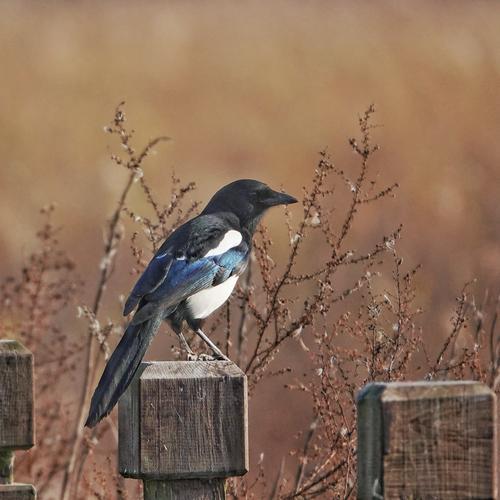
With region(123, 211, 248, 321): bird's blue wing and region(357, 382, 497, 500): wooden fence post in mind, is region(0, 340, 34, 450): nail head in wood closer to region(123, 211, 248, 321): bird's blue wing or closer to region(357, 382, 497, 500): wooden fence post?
region(357, 382, 497, 500): wooden fence post

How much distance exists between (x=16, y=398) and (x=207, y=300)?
160 centimetres

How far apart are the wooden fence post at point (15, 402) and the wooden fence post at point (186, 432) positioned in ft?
0.89

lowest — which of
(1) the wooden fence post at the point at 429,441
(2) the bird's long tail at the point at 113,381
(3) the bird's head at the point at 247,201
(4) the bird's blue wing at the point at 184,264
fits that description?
(1) the wooden fence post at the point at 429,441

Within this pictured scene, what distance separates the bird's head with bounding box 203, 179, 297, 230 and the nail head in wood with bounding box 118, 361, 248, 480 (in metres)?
2.22

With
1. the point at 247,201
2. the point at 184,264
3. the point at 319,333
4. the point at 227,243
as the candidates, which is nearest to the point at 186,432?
the point at 319,333

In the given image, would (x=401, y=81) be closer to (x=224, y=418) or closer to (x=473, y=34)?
(x=473, y=34)

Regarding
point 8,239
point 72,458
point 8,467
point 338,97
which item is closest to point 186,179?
point 8,239

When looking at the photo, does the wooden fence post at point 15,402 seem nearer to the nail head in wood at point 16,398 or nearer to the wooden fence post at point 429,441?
the nail head in wood at point 16,398

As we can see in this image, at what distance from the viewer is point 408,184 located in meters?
12.6

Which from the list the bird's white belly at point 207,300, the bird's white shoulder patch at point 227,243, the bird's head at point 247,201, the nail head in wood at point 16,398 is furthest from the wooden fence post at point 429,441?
the bird's head at point 247,201

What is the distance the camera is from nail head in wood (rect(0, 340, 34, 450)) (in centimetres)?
260

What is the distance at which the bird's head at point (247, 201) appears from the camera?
462 cm

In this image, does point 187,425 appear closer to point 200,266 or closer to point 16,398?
point 16,398

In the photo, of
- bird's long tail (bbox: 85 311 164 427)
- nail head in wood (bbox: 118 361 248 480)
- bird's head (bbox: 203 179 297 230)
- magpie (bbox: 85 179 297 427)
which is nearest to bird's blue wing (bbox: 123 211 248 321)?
magpie (bbox: 85 179 297 427)
